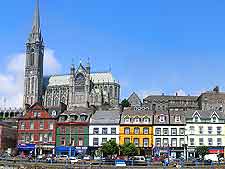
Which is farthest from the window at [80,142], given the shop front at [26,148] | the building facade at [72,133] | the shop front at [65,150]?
the shop front at [26,148]

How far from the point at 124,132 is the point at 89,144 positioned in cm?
706

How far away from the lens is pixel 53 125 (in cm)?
8912

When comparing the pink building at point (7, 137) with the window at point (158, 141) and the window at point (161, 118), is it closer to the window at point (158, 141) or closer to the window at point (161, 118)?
the window at point (158, 141)

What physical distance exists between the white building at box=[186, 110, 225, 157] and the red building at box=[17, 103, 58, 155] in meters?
26.3

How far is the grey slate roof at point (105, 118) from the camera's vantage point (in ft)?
287

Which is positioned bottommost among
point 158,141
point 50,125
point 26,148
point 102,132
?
point 26,148

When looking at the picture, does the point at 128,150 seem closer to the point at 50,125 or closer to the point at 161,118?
the point at 161,118

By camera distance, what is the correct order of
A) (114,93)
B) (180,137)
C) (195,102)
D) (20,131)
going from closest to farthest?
1. (180,137)
2. (20,131)
3. (195,102)
4. (114,93)

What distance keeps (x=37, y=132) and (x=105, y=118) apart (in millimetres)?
13783

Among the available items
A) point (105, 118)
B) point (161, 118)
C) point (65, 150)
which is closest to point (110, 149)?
point (105, 118)

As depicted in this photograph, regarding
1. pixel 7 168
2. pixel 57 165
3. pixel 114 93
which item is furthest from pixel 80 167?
pixel 114 93

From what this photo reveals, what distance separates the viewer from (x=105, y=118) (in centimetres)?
8881

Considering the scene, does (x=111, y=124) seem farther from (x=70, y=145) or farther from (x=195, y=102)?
→ (x=195, y=102)

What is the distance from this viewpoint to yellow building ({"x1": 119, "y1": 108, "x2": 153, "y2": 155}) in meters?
85.7
